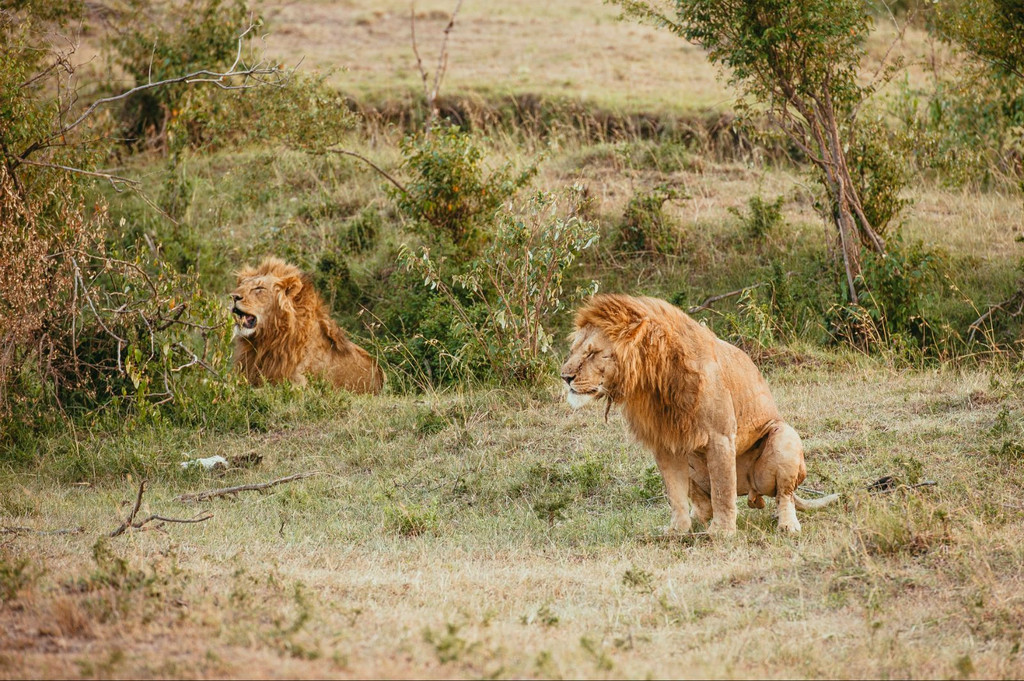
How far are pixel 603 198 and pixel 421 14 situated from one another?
10.1 m

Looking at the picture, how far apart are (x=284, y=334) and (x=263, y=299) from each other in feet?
1.21

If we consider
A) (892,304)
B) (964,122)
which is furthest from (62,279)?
(964,122)

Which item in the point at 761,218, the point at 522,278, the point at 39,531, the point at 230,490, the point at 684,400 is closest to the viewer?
the point at 684,400

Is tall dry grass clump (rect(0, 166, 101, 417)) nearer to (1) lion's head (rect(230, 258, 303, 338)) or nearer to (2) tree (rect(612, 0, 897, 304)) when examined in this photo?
(1) lion's head (rect(230, 258, 303, 338))

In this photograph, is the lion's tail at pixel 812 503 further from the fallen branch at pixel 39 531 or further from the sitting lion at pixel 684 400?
the fallen branch at pixel 39 531

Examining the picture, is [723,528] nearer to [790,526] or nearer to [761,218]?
Result: [790,526]

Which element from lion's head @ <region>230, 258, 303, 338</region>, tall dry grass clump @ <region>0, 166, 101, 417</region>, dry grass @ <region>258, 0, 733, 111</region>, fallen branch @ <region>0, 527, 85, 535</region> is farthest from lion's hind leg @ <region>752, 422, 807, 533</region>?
dry grass @ <region>258, 0, 733, 111</region>

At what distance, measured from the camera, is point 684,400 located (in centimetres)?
648

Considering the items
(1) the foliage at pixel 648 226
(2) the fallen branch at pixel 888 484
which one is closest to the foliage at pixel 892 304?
(1) the foliage at pixel 648 226

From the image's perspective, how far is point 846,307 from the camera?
35.0 ft

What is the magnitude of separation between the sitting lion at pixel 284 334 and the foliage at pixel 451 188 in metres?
1.71

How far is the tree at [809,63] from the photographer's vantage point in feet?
34.2

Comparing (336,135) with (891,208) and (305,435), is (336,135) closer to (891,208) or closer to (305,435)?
(305,435)

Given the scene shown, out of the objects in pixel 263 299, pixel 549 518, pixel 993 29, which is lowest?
pixel 549 518
